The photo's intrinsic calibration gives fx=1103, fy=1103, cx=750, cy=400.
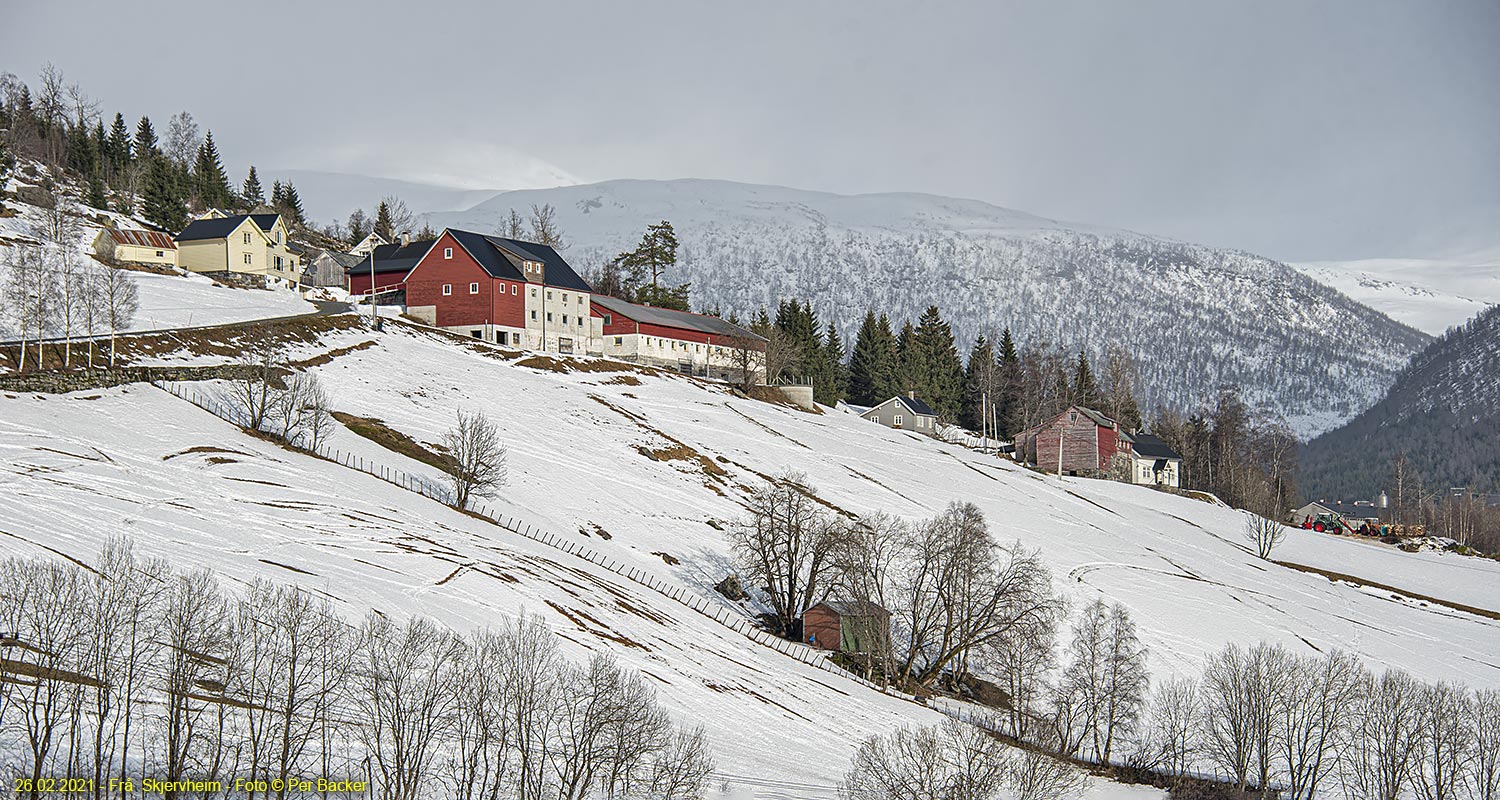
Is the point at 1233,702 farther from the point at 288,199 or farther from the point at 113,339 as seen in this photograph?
the point at 288,199

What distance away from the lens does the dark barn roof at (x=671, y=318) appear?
400ft

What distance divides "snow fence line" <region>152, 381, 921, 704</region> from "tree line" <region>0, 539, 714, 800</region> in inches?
810

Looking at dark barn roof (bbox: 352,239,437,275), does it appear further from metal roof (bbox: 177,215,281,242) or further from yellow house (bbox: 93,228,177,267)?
yellow house (bbox: 93,228,177,267)

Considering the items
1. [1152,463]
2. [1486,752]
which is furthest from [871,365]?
[1486,752]

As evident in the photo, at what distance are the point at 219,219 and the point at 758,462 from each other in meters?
70.2

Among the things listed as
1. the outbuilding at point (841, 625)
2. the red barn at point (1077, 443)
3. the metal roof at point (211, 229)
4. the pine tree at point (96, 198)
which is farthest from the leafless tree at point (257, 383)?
the red barn at point (1077, 443)

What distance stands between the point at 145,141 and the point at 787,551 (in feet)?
525

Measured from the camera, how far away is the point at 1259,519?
100750 millimetres

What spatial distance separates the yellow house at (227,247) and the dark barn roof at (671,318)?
3612cm

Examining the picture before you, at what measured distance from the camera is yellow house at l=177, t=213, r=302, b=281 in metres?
115

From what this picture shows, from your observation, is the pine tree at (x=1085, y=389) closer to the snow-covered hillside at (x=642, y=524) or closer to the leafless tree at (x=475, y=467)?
the snow-covered hillside at (x=642, y=524)

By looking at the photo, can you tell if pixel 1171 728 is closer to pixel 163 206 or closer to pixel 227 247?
pixel 227 247

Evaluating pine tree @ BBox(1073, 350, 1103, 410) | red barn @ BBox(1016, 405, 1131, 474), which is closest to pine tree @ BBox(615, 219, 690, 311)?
red barn @ BBox(1016, 405, 1131, 474)

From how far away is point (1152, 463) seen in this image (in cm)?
13138
